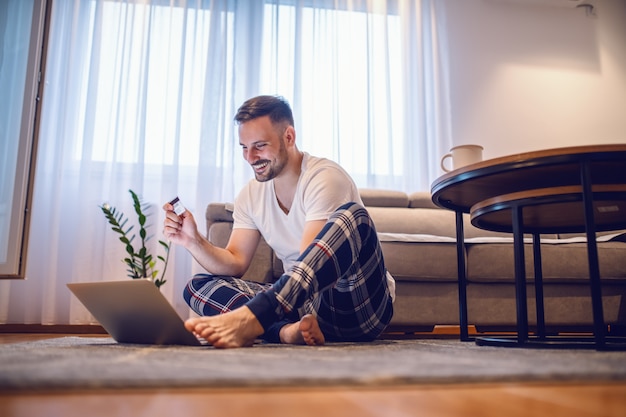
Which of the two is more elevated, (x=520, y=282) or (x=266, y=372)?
(x=520, y=282)

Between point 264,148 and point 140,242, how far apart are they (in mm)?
1918

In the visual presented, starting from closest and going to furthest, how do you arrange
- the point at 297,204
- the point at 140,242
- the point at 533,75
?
the point at 297,204 < the point at 140,242 < the point at 533,75

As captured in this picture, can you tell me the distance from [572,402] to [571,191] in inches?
28.0

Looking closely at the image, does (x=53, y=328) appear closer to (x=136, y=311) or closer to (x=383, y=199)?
(x=383, y=199)

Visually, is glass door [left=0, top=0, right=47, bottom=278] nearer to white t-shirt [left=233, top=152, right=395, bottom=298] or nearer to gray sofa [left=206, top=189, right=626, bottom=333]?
gray sofa [left=206, top=189, right=626, bottom=333]

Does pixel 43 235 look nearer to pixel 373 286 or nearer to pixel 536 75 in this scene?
pixel 373 286

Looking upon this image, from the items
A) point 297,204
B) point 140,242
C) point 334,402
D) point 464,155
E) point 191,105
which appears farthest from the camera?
point 191,105

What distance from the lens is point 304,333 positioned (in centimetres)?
124

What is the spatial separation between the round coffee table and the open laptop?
2.32 feet

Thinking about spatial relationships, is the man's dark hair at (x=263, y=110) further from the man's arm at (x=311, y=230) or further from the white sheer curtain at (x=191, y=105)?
the white sheer curtain at (x=191, y=105)

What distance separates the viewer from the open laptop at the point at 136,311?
109 cm

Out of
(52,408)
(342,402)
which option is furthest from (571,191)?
(52,408)

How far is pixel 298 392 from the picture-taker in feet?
1.93

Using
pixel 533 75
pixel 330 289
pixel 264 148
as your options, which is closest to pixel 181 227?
pixel 264 148
